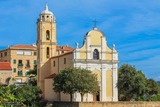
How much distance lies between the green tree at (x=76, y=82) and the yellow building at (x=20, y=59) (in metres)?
46.3

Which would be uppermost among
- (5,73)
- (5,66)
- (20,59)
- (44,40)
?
(44,40)

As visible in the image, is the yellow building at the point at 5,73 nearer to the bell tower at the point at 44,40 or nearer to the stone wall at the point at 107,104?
the bell tower at the point at 44,40

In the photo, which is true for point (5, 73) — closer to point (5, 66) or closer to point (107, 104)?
point (5, 66)

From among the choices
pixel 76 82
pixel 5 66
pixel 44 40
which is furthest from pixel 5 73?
pixel 76 82

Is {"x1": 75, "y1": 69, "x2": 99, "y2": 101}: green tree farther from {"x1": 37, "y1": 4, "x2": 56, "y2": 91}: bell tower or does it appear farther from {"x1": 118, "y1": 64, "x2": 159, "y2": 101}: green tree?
{"x1": 37, "y1": 4, "x2": 56, "y2": 91}: bell tower

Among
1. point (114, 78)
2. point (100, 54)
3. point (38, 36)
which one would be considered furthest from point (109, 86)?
point (38, 36)

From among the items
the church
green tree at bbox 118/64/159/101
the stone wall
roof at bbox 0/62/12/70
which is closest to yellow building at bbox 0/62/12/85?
roof at bbox 0/62/12/70

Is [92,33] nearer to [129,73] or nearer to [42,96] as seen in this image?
[129,73]

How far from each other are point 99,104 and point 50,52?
64.8 ft

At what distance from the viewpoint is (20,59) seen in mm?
103938

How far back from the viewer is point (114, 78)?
66438mm

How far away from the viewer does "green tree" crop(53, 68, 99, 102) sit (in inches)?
2234

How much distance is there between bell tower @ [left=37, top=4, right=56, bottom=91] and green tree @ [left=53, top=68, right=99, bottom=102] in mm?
13170

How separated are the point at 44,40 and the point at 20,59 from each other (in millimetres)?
34133
